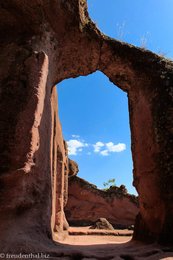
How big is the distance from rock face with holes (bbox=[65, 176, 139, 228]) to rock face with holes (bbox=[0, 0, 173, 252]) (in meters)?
12.6

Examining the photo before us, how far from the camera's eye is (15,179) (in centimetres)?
250

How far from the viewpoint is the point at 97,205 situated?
16656mm

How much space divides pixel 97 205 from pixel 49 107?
14354 mm

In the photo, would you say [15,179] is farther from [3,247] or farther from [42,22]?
[42,22]

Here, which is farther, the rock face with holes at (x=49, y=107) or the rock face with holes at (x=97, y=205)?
the rock face with holes at (x=97, y=205)

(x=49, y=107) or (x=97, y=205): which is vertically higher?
(x=49, y=107)

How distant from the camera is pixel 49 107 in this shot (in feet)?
11.6

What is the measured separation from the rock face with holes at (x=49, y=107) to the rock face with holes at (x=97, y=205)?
41.4 ft

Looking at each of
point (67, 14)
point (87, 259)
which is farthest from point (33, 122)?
point (67, 14)

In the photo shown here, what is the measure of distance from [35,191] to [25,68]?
1648 mm

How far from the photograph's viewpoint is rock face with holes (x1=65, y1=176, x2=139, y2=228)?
16.3m

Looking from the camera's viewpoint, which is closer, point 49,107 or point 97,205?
point 49,107

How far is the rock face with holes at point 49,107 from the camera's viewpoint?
251cm

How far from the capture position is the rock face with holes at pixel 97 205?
16266 mm
